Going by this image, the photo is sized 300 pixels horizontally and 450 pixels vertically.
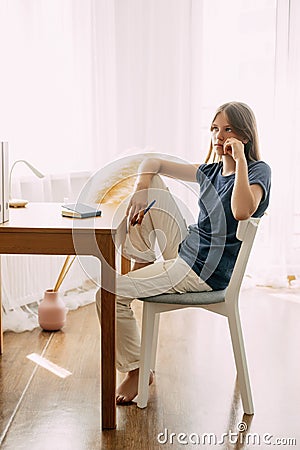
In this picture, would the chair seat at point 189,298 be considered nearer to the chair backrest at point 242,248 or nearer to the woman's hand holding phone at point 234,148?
the chair backrest at point 242,248

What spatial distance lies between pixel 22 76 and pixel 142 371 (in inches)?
64.7

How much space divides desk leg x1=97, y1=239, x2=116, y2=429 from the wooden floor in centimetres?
6

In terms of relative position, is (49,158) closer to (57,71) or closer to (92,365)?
(57,71)

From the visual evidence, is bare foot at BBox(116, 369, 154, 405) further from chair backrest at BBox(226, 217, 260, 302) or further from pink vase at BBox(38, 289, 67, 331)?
pink vase at BBox(38, 289, 67, 331)

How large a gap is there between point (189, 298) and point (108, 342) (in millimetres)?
312

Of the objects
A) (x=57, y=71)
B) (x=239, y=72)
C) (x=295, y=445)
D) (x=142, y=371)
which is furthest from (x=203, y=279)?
(x=239, y=72)

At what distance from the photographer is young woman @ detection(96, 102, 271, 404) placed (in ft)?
7.74

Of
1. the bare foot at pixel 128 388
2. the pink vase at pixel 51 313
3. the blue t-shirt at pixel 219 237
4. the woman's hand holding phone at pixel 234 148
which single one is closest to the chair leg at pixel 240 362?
the blue t-shirt at pixel 219 237

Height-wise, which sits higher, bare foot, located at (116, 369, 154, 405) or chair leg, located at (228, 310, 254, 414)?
chair leg, located at (228, 310, 254, 414)

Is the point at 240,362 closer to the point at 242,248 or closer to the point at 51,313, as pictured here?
the point at 242,248

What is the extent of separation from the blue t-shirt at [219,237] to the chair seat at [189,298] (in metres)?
0.05

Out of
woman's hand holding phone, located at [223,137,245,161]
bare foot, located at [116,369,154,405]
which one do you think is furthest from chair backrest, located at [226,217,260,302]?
bare foot, located at [116,369,154,405]

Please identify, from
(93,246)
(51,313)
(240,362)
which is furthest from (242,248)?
(51,313)

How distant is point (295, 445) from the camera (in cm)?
221
